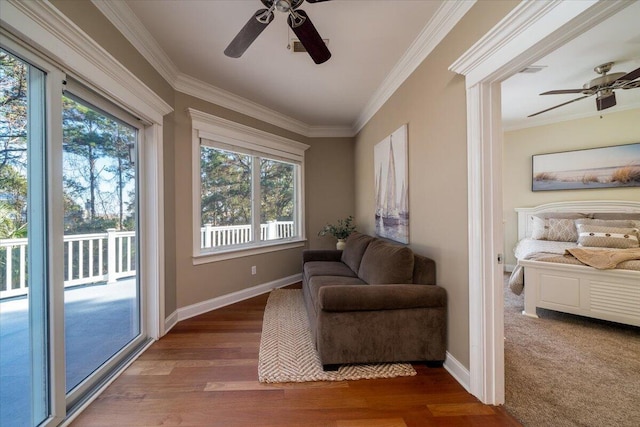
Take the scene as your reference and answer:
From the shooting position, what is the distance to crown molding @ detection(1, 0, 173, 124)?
45.9 inches

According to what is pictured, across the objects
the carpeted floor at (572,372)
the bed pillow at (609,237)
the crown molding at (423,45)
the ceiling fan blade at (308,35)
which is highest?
the crown molding at (423,45)

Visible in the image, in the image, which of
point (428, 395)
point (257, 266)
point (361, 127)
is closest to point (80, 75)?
point (257, 266)

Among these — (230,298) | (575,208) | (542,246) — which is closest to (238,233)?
(230,298)

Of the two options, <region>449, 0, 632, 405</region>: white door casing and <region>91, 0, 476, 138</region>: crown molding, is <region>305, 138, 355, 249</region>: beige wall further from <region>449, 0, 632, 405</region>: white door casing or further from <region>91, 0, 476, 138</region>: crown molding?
<region>449, 0, 632, 405</region>: white door casing

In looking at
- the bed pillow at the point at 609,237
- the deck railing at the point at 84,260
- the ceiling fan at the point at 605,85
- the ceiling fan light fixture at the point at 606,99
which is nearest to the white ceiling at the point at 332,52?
the ceiling fan at the point at 605,85

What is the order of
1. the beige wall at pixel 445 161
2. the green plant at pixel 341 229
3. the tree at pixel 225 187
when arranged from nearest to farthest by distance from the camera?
the beige wall at pixel 445 161 → the tree at pixel 225 187 → the green plant at pixel 341 229

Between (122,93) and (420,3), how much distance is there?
2237 mm

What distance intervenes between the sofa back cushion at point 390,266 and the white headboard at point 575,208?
361 centimetres

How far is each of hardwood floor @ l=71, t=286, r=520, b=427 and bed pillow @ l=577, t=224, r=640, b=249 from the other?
3.02m

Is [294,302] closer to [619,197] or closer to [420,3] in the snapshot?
[420,3]

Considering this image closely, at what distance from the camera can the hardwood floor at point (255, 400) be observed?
4.69 feet

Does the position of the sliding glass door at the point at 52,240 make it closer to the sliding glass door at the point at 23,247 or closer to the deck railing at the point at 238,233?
the sliding glass door at the point at 23,247

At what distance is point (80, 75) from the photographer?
1512 mm

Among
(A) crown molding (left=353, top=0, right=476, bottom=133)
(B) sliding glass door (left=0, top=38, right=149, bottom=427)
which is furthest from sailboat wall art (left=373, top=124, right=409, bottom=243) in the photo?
(B) sliding glass door (left=0, top=38, right=149, bottom=427)
